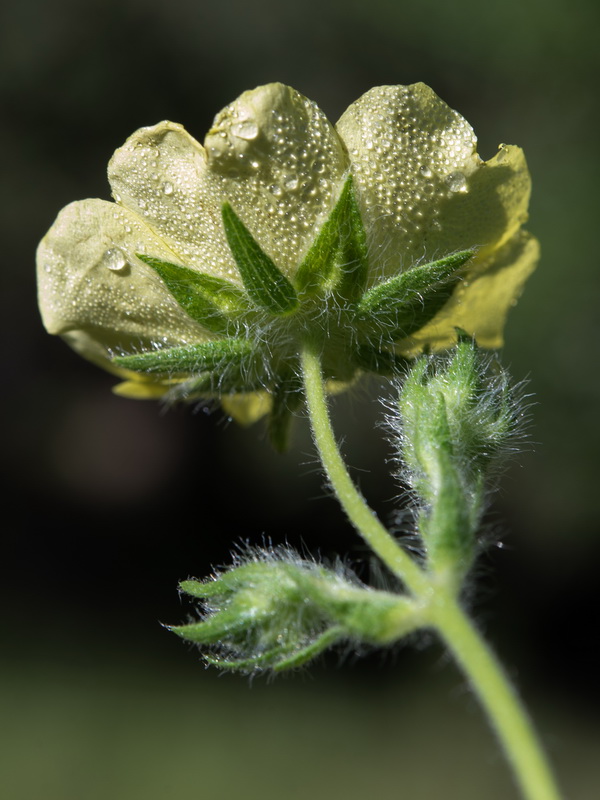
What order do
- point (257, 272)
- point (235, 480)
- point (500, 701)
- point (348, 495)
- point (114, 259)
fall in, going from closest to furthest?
1. point (500, 701)
2. point (348, 495)
3. point (257, 272)
4. point (114, 259)
5. point (235, 480)

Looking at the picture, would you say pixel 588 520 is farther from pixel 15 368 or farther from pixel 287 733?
pixel 15 368

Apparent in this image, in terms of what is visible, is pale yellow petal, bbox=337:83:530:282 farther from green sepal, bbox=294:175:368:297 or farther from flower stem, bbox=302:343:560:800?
flower stem, bbox=302:343:560:800

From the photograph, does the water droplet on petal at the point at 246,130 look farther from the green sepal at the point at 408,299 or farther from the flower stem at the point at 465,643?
the flower stem at the point at 465,643

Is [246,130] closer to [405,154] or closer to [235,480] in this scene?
[405,154]

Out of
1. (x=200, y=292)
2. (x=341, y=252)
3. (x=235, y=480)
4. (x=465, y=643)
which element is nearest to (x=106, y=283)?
(x=200, y=292)

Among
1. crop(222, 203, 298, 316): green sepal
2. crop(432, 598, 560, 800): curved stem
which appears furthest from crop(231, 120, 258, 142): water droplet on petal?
crop(432, 598, 560, 800): curved stem

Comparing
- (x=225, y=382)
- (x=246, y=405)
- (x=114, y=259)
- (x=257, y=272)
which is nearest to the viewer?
(x=257, y=272)
